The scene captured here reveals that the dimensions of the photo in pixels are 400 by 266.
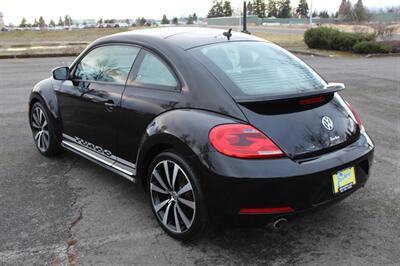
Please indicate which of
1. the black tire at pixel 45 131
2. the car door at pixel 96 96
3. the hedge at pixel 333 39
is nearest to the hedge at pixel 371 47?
the hedge at pixel 333 39

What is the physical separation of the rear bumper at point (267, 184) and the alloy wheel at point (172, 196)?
0.83ft

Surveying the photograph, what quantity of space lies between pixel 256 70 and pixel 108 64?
61.2 inches

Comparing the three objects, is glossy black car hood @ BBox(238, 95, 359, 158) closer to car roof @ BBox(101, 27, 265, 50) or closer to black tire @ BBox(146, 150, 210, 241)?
black tire @ BBox(146, 150, 210, 241)

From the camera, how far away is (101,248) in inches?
131

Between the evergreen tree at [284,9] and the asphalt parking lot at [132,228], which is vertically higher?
the evergreen tree at [284,9]

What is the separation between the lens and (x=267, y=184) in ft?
9.44

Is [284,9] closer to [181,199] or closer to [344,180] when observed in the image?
[344,180]

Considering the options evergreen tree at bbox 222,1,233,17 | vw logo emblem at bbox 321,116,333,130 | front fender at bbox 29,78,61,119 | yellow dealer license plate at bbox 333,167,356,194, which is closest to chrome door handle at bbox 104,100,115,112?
front fender at bbox 29,78,61,119

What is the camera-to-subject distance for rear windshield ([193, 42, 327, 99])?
334 cm

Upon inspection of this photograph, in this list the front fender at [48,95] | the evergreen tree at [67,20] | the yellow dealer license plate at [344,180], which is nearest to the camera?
the yellow dealer license plate at [344,180]

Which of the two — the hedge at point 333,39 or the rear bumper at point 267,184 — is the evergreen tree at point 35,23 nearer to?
the hedge at point 333,39

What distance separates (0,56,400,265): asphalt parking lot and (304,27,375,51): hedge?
17719mm

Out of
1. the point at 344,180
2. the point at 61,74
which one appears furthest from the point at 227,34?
the point at 61,74

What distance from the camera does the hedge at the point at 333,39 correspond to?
21828 millimetres
